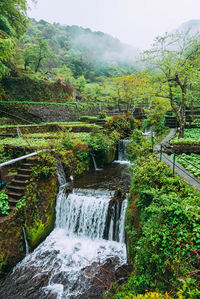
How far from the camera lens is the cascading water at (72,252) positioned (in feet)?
14.5

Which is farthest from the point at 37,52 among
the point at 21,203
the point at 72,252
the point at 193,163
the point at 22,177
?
the point at 72,252

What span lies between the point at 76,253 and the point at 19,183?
364cm

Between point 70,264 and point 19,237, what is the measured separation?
2.04 metres

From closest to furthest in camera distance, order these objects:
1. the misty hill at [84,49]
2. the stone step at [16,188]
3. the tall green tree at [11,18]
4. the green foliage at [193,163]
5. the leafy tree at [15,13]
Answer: the green foliage at [193,163] → the stone step at [16,188] → the tall green tree at [11,18] → the leafy tree at [15,13] → the misty hill at [84,49]

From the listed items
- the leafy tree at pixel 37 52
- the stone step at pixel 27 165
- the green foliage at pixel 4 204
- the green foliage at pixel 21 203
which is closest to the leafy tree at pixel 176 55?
the stone step at pixel 27 165

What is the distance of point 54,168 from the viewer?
7.30 m

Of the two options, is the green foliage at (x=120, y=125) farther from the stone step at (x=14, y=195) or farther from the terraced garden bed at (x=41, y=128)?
the stone step at (x=14, y=195)

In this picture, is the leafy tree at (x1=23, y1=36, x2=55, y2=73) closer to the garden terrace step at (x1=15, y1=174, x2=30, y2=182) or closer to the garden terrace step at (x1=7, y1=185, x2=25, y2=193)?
the garden terrace step at (x1=15, y1=174, x2=30, y2=182)

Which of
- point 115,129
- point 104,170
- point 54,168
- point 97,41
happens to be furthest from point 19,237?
point 97,41

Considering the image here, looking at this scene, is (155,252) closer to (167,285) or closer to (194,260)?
(167,285)

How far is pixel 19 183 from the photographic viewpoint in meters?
6.44

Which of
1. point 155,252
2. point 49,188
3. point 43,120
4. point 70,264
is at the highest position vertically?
point 43,120

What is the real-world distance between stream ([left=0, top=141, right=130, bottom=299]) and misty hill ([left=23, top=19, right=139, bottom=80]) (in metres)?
32.0

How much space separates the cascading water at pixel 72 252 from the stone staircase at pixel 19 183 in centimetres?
Answer: 173
